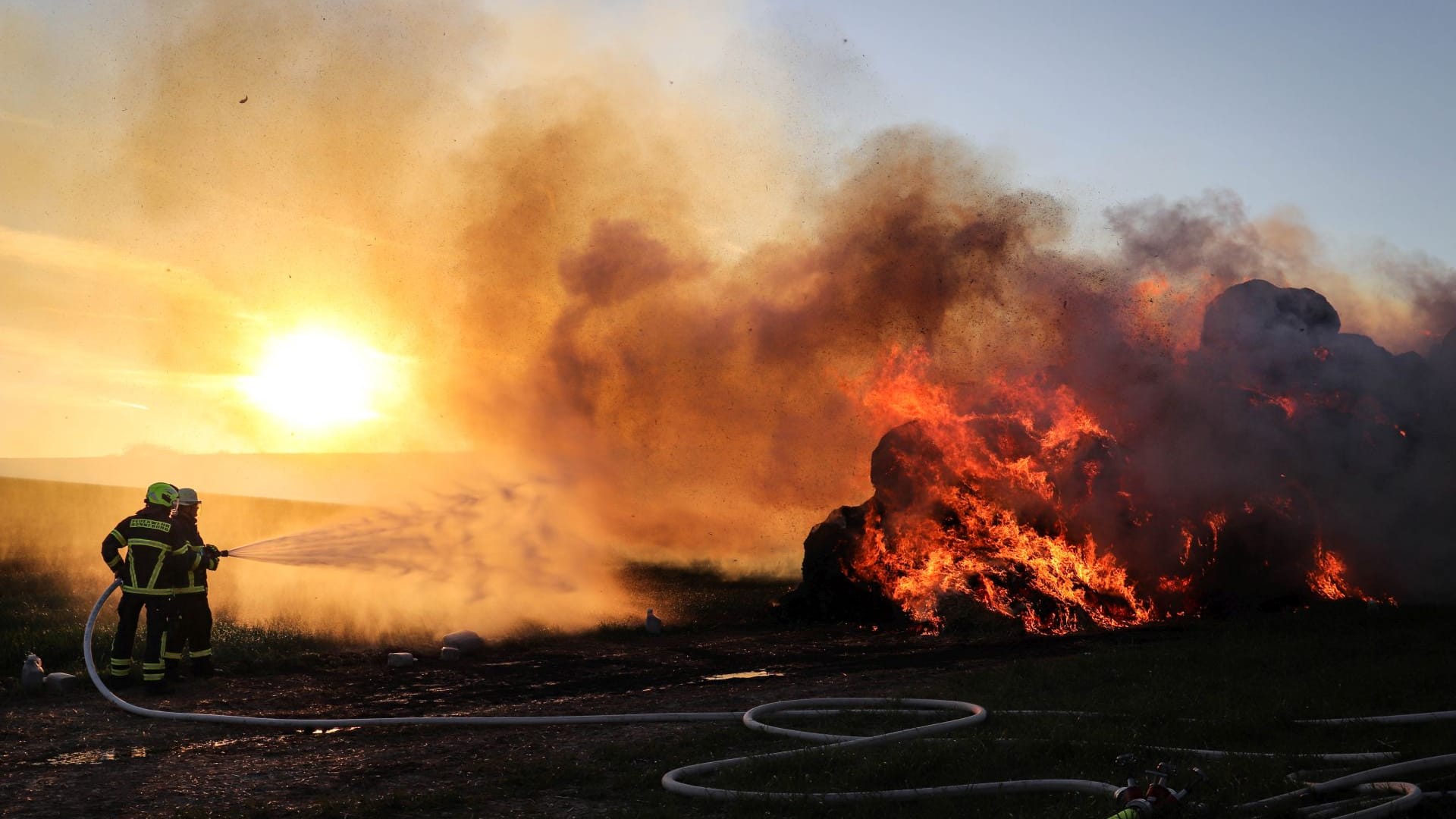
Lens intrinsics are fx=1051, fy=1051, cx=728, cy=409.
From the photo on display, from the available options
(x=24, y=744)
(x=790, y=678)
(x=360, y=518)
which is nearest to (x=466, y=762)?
(x=24, y=744)

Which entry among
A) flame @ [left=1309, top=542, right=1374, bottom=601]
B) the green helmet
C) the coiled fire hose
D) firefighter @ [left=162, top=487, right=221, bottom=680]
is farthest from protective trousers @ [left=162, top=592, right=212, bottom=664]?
flame @ [left=1309, top=542, right=1374, bottom=601]

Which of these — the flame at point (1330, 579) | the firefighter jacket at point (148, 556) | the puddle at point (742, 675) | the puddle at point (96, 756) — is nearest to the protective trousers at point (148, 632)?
the firefighter jacket at point (148, 556)

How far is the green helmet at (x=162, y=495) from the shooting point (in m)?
15.3

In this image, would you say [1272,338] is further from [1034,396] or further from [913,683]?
[913,683]

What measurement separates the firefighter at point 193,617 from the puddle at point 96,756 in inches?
169

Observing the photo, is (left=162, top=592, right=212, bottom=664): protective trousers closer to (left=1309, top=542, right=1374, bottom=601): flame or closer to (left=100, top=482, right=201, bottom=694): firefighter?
(left=100, top=482, right=201, bottom=694): firefighter

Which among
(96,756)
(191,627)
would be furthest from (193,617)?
(96,756)

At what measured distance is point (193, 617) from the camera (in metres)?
15.5

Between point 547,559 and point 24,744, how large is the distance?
1517 cm

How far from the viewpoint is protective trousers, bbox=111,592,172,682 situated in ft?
47.4

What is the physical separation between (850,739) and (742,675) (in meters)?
6.29

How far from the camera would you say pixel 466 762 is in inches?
408

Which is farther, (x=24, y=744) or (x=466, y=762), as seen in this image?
(x=24, y=744)

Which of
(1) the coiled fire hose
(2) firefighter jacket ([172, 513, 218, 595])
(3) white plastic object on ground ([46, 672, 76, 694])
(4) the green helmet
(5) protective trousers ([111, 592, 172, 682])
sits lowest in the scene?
(1) the coiled fire hose
